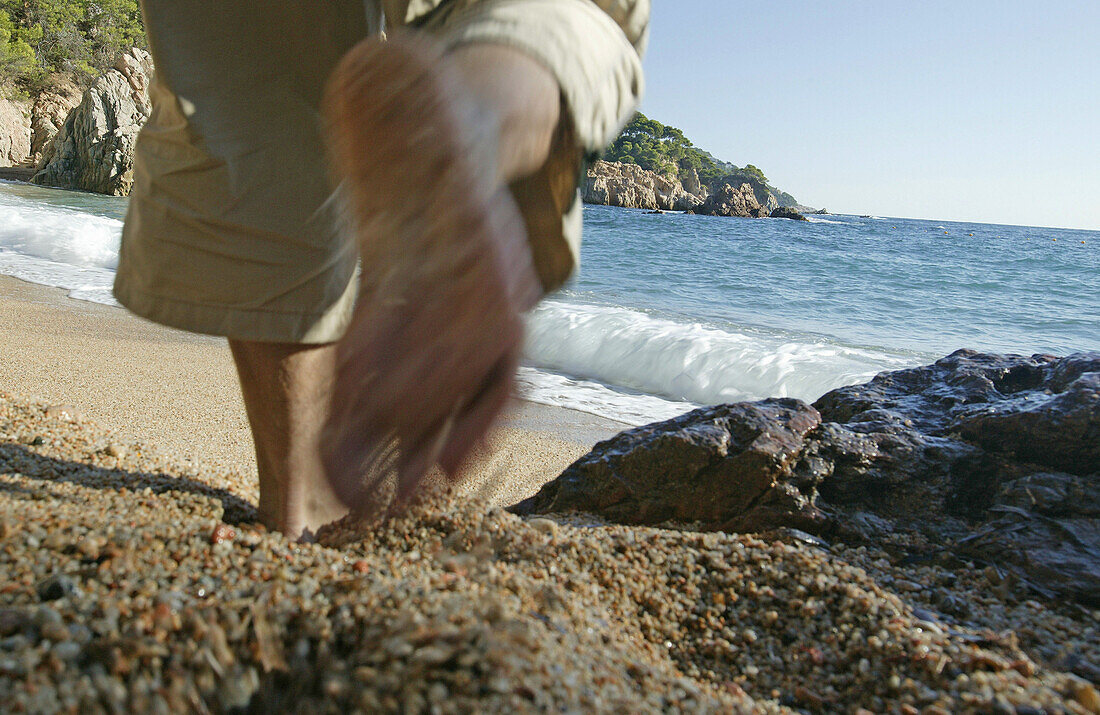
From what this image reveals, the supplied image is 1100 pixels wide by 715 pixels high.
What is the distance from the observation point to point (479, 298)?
0.85m

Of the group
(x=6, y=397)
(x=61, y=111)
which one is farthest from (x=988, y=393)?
(x=61, y=111)

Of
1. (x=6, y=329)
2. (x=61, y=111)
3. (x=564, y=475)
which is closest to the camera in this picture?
(x=564, y=475)

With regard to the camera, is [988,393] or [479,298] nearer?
[479,298]

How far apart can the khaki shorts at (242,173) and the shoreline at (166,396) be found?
604 mm

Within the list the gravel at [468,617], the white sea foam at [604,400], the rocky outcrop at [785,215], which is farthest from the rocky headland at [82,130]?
the rocky outcrop at [785,215]

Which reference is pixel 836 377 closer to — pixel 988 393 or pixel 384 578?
pixel 988 393

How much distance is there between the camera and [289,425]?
54.6 inches

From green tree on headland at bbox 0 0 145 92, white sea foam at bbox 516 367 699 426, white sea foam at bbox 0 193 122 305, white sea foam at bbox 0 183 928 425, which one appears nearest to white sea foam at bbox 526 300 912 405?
white sea foam at bbox 0 183 928 425

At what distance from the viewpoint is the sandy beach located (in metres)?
0.82

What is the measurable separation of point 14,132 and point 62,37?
5.70 metres

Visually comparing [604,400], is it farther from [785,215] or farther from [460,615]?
[785,215]

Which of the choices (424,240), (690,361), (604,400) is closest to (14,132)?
(690,361)

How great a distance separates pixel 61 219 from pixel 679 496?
1139 cm

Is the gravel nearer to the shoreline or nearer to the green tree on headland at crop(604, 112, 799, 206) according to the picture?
the shoreline
